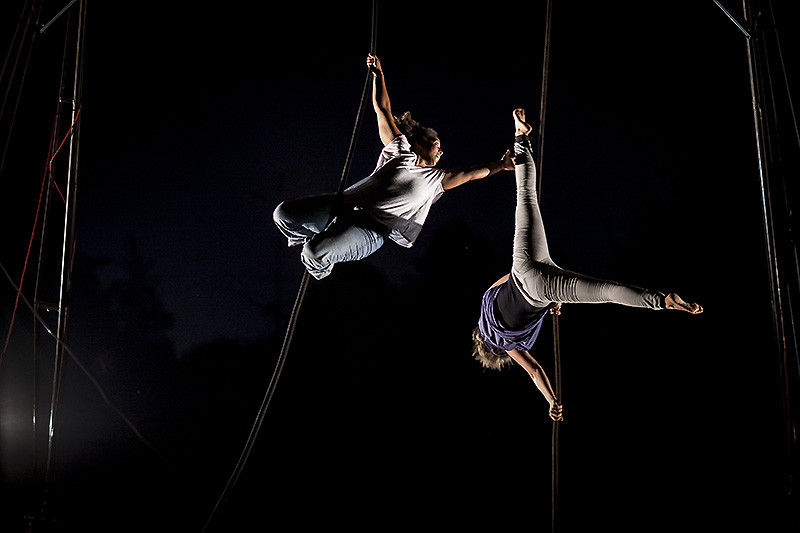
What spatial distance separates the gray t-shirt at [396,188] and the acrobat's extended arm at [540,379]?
3.69 ft

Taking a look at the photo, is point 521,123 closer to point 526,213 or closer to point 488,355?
point 526,213

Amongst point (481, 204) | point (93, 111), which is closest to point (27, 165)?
point (93, 111)

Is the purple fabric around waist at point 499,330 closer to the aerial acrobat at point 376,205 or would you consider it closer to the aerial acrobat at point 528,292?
the aerial acrobat at point 528,292

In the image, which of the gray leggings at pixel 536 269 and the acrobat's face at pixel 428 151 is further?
the acrobat's face at pixel 428 151

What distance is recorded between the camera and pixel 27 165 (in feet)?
11.7

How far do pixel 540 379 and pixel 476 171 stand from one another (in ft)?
4.39

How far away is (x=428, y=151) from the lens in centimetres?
361

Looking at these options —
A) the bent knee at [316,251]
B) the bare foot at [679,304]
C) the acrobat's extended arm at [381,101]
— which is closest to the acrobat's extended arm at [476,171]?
the acrobat's extended arm at [381,101]

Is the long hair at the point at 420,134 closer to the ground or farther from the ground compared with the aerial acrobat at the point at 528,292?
farther from the ground

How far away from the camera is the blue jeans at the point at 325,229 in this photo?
3.08 metres

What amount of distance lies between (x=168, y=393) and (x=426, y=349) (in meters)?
3.36

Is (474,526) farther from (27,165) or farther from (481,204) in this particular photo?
(27,165)

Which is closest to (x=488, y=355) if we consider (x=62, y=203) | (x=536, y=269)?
(x=536, y=269)

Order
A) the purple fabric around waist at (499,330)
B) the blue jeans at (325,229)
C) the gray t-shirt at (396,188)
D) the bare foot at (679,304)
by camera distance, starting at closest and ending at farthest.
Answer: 1. the bare foot at (679,304)
2. the blue jeans at (325,229)
3. the gray t-shirt at (396,188)
4. the purple fabric around waist at (499,330)
